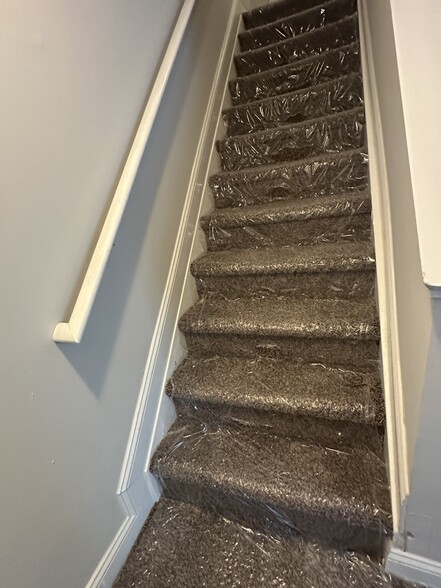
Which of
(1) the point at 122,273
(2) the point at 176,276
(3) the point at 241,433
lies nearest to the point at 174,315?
(2) the point at 176,276

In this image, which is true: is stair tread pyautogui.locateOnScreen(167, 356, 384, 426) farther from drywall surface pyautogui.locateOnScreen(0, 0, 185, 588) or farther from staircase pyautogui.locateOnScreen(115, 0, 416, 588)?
drywall surface pyautogui.locateOnScreen(0, 0, 185, 588)

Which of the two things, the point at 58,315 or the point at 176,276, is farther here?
the point at 176,276

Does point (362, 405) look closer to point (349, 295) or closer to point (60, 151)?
point (349, 295)

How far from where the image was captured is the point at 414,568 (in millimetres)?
918

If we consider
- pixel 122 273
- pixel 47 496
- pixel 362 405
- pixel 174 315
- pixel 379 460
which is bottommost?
pixel 379 460

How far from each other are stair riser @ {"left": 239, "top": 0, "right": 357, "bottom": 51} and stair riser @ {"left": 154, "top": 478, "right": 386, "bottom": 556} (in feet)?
8.70

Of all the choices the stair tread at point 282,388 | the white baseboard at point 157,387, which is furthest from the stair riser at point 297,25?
the stair tread at point 282,388

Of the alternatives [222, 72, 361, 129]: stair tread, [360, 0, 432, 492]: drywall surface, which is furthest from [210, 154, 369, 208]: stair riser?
[222, 72, 361, 129]: stair tread

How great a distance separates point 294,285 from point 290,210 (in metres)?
0.36

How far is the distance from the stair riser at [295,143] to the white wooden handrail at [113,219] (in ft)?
2.18

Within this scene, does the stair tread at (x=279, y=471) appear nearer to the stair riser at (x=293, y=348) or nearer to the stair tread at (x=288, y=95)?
the stair riser at (x=293, y=348)

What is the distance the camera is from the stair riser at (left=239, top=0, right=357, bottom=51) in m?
2.05

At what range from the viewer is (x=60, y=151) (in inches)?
35.6

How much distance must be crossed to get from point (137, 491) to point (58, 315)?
0.73 m
